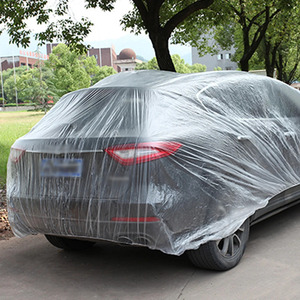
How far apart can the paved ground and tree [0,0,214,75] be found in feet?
23.9

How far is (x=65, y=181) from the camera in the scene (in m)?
3.50

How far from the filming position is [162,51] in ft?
36.1

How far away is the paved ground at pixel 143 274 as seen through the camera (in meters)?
3.45

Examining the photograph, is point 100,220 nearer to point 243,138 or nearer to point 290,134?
point 243,138

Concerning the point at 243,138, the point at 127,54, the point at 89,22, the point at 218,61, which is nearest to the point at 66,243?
the point at 243,138

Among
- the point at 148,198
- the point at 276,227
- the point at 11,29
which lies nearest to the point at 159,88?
the point at 148,198

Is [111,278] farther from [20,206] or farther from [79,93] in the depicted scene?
[79,93]

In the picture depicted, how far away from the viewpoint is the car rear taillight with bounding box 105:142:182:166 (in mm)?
3277

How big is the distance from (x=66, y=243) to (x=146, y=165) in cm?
161

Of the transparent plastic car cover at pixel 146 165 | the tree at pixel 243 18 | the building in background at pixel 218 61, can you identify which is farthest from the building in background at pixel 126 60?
the transparent plastic car cover at pixel 146 165

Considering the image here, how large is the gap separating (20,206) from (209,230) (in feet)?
4.99

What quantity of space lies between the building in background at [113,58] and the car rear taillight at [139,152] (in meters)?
134

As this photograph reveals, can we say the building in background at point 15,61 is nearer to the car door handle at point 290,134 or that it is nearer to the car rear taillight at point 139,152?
the car door handle at point 290,134

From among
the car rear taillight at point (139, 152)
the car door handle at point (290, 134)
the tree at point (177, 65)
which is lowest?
the tree at point (177, 65)
